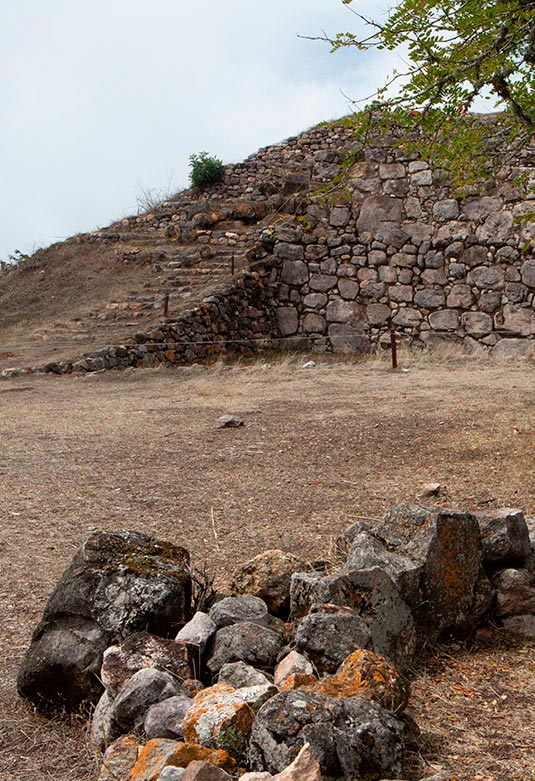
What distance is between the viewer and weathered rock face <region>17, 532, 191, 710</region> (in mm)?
3213

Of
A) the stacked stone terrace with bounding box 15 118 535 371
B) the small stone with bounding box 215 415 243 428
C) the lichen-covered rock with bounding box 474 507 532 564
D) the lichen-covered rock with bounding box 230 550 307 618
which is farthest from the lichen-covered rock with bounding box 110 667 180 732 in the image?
the stacked stone terrace with bounding box 15 118 535 371

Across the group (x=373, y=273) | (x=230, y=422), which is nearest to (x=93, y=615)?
(x=230, y=422)

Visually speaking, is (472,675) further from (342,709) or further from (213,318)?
(213,318)

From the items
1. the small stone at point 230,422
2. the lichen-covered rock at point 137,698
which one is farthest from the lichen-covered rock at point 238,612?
the small stone at point 230,422

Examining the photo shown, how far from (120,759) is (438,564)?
1596mm

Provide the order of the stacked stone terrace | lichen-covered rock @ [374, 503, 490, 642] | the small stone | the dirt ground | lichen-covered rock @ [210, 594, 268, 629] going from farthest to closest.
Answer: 1. the stacked stone terrace
2. the small stone
3. lichen-covered rock @ [374, 503, 490, 642]
4. lichen-covered rock @ [210, 594, 268, 629]
5. the dirt ground

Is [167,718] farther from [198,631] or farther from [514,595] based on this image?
[514,595]

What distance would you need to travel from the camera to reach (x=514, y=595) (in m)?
3.59

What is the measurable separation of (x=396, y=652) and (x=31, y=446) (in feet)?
18.9

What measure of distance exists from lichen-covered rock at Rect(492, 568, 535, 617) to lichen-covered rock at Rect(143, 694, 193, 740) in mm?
1619

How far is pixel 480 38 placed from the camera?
574cm

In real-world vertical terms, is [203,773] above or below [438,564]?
below

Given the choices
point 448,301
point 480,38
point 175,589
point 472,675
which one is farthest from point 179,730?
point 448,301

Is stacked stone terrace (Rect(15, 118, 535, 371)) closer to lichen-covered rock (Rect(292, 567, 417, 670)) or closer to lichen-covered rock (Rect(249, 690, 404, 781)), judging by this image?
lichen-covered rock (Rect(292, 567, 417, 670))
